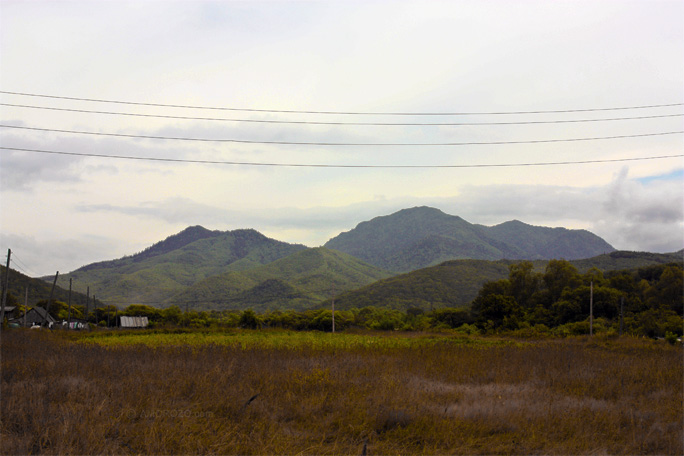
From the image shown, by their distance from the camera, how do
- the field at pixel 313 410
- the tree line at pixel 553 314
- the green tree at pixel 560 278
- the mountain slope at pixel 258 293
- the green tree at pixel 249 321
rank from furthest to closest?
the mountain slope at pixel 258 293 < the green tree at pixel 560 278 < the green tree at pixel 249 321 < the tree line at pixel 553 314 < the field at pixel 313 410

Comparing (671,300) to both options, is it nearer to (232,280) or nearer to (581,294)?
(581,294)

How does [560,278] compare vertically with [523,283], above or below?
above

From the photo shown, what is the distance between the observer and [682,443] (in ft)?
26.1

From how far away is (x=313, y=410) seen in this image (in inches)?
351

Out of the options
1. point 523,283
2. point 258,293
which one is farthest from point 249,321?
point 258,293

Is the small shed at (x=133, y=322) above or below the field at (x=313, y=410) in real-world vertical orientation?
below

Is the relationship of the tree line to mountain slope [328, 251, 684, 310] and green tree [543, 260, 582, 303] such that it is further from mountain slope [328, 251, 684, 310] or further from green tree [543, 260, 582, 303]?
mountain slope [328, 251, 684, 310]

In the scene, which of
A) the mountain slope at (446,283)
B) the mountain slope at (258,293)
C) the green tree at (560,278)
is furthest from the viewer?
the mountain slope at (258,293)

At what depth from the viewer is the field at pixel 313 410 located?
7.06 metres

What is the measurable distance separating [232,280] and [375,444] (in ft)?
643

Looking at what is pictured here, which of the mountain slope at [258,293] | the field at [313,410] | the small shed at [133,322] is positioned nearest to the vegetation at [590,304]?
the field at [313,410]

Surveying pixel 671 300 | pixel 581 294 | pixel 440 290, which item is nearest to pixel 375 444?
pixel 581 294

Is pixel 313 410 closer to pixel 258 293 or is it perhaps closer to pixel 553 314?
pixel 553 314

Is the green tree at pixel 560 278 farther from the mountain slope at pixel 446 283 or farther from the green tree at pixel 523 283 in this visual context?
the mountain slope at pixel 446 283
